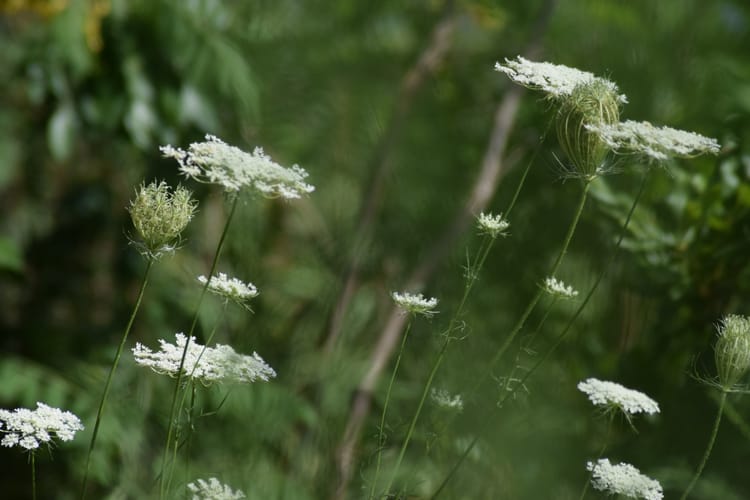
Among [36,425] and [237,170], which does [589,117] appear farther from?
[36,425]

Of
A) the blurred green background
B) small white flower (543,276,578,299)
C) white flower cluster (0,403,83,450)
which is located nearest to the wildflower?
small white flower (543,276,578,299)

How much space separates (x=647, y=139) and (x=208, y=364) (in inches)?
11.6

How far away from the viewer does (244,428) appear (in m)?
1.10

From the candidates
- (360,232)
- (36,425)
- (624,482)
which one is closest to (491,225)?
(624,482)

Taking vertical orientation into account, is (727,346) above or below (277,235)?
below

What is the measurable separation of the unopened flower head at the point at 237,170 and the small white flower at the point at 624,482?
247 mm

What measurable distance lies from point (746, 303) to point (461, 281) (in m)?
0.32

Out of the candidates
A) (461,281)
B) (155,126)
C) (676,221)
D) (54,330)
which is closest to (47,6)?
(155,126)

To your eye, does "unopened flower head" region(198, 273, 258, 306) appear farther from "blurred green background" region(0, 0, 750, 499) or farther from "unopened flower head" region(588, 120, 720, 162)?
"unopened flower head" region(588, 120, 720, 162)

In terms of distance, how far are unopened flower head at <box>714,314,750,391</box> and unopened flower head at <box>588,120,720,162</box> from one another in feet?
0.35

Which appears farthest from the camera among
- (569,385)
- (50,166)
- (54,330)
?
(50,166)

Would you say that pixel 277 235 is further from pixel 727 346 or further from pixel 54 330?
pixel 727 346

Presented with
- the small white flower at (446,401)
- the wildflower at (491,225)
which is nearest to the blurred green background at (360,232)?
the small white flower at (446,401)

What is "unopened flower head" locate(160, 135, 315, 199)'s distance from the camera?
52 cm
